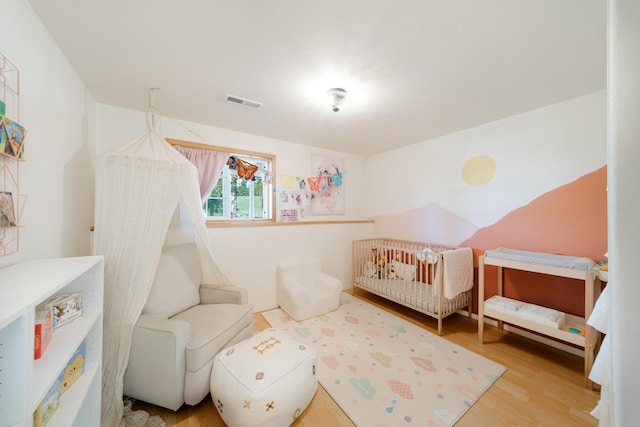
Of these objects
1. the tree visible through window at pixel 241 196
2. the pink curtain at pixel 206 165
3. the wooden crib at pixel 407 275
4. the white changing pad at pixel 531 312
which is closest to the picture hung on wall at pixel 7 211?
the pink curtain at pixel 206 165

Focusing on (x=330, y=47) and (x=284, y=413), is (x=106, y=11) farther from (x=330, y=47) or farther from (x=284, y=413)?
(x=284, y=413)

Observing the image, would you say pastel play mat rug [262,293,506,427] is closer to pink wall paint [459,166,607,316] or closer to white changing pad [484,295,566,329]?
white changing pad [484,295,566,329]

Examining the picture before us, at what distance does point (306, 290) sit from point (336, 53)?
2478mm

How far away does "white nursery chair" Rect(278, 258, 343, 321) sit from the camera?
106 inches

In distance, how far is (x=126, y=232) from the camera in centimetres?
154

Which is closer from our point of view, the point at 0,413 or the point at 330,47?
the point at 0,413

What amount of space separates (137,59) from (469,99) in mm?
2672

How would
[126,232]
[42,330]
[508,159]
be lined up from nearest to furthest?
[42,330] → [126,232] → [508,159]

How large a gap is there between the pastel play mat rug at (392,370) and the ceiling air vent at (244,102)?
2.37 metres

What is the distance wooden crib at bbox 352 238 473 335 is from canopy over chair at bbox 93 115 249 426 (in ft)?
8.50

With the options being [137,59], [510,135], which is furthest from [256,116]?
[510,135]

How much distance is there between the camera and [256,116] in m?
2.41

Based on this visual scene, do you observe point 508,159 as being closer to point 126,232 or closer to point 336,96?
point 336,96

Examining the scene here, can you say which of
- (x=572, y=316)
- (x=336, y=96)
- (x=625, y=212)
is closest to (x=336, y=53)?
(x=336, y=96)
